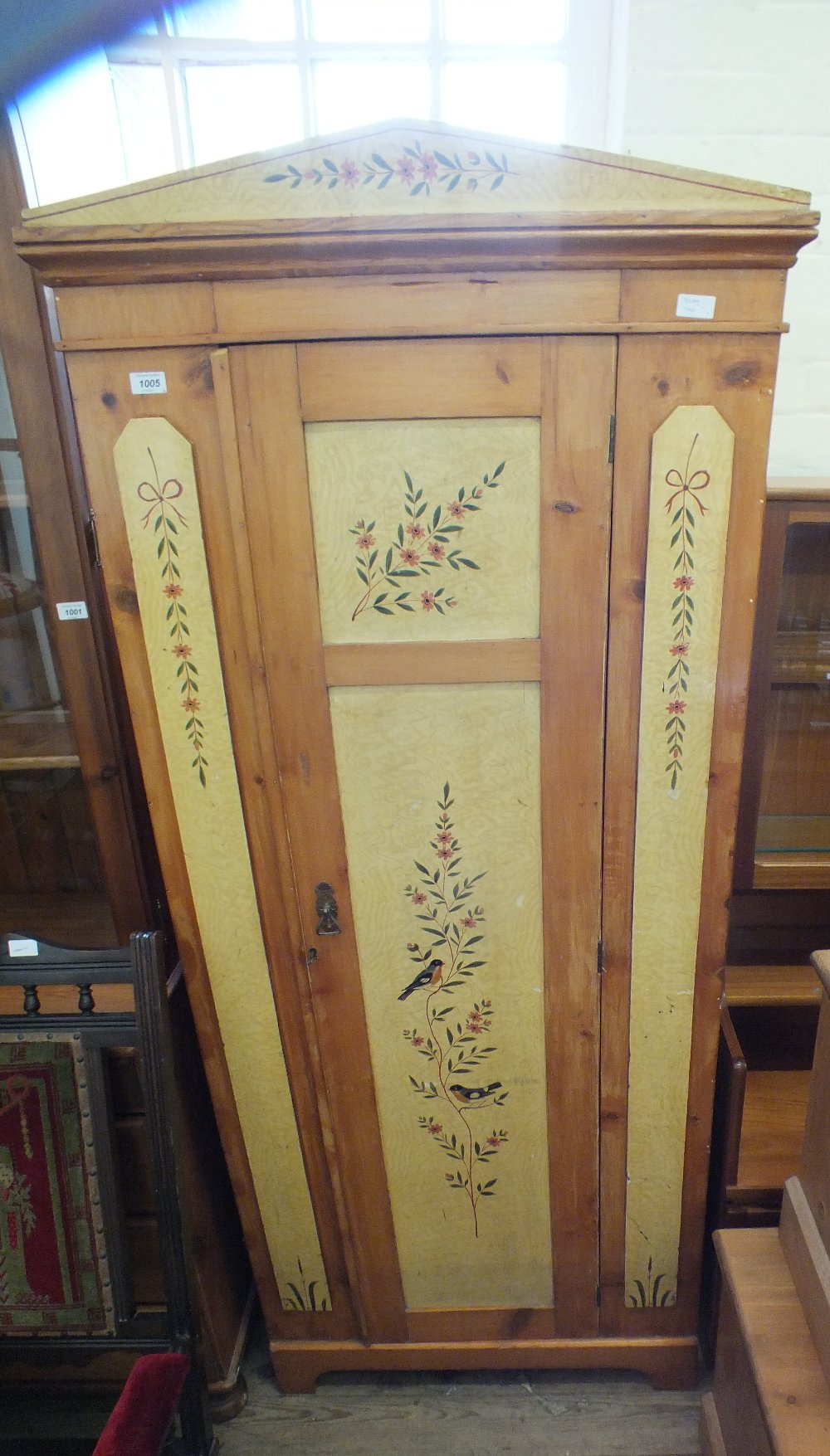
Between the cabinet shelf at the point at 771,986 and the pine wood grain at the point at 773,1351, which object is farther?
the cabinet shelf at the point at 771,986

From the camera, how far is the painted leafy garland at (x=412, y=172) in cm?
89

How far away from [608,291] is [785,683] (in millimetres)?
770

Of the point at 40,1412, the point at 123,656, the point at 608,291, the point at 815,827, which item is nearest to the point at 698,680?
the point at 608,291

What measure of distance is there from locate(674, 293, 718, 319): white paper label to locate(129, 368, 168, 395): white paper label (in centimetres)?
62

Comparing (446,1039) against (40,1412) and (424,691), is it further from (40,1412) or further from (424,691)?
(40,1412)

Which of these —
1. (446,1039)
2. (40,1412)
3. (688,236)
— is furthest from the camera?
(40,1412)

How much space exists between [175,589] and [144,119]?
1.05 meters

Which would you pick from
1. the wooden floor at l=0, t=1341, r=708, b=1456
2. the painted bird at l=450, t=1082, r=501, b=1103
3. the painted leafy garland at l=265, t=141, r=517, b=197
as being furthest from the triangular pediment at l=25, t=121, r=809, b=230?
the wooden floor at l=0, t=1341, r=708, b=1456

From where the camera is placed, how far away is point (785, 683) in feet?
4.61

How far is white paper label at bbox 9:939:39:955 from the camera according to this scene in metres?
1.11

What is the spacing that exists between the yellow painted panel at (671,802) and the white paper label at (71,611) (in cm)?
86

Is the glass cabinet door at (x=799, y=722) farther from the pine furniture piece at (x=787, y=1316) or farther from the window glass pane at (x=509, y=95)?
the window glass pane at (x=509, y=95)

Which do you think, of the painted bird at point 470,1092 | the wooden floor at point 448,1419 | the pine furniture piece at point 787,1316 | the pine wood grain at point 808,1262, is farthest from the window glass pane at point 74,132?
the wooden floor at point 448,1419

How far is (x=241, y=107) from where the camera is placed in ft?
4.92
